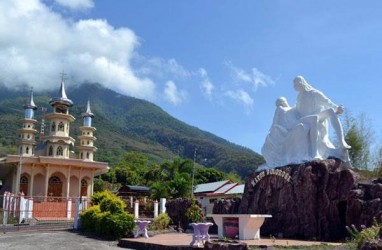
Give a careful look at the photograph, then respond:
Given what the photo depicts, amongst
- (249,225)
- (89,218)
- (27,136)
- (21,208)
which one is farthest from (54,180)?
(249,225)

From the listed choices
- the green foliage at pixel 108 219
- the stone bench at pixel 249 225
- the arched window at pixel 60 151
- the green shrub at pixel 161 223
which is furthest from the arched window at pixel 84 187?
the stone bench at pixel 249 225

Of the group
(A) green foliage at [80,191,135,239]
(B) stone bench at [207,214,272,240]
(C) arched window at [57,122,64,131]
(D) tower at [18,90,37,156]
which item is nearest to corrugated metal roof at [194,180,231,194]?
(C) arched window at [57,122,64,131]

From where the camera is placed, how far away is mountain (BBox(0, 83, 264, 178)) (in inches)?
3565

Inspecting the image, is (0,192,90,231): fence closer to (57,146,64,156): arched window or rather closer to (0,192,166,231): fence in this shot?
(0,192,166,231): fence

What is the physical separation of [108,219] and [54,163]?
19.2 m

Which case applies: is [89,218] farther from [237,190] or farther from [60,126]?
[237,190]

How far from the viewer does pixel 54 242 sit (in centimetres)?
1540

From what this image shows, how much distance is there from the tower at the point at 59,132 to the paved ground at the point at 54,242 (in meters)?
21.2

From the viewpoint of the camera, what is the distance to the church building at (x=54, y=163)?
116 feet

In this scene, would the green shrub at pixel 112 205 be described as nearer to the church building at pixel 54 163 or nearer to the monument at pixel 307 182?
the monument at pixel 307 182

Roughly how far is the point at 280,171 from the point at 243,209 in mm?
2477

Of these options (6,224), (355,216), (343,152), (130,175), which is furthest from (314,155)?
(130,175)

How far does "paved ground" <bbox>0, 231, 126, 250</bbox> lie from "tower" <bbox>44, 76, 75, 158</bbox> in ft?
69.6

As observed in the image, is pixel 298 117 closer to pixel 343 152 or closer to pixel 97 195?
pixel 343 152
